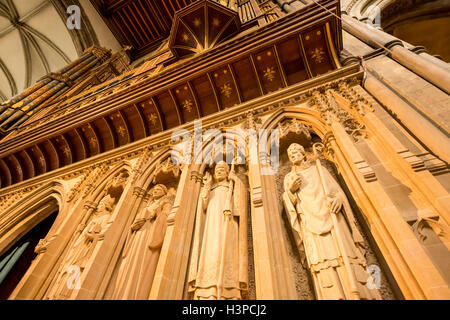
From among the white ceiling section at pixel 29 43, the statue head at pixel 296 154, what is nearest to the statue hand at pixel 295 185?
the statue head at pixel 296 154

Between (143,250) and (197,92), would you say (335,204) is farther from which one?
(197,92)

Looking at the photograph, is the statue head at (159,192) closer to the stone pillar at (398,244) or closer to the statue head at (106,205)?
the statue head at (106,205)

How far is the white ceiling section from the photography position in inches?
481

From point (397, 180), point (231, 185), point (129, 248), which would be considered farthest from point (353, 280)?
point (129, 248)

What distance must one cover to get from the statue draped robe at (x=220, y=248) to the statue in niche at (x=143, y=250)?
24.2 inches

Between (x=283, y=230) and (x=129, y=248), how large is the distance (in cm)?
194

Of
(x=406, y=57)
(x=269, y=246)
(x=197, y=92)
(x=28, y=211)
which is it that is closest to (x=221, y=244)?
(x=269, y=246)

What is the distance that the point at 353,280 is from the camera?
1.55 m

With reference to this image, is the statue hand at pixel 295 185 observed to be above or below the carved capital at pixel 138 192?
below

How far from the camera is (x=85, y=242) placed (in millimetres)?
3240

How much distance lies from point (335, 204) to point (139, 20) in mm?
15770

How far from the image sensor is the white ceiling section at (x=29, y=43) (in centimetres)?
1221

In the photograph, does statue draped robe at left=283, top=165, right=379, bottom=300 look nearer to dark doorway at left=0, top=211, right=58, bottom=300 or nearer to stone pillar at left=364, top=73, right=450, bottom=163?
stone pillar at left=364, top=73, right=450, bottom=163
